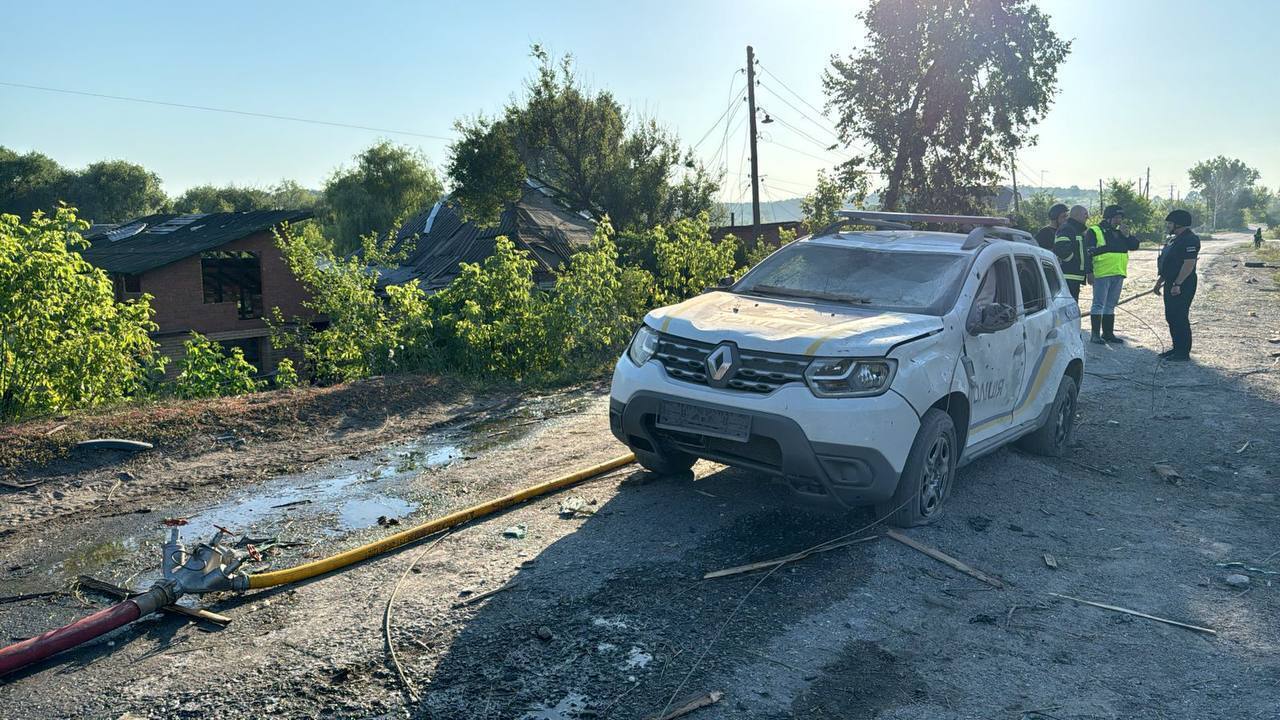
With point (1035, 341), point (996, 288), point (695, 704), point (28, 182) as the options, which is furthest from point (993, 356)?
point (28, 182)

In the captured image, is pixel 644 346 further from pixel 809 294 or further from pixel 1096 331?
pixel 1096 331

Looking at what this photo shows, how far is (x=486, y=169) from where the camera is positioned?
34.6 metres

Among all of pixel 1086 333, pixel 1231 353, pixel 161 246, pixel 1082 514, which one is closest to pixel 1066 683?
pixel 1082 514

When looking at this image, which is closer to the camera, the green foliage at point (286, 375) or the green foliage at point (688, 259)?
the green foliage at point (286, 375)

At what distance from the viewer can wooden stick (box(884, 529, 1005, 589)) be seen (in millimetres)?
4930

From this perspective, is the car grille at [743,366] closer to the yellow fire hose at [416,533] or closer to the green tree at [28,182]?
the yellow fire hose at [416,533]

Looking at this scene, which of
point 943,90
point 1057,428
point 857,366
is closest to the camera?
point 857,366

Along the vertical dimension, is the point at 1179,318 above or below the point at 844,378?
below

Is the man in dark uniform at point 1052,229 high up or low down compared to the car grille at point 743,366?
up

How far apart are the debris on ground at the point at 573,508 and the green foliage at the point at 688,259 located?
848 cm

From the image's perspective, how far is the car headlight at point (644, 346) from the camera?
5684 mm

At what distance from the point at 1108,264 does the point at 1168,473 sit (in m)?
7.14

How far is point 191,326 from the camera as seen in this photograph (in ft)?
113

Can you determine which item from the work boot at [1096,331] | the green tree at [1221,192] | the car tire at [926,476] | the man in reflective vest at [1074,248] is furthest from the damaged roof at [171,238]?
the green tree at [1221,192]
